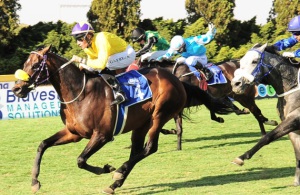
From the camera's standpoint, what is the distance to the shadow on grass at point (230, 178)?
7637mm

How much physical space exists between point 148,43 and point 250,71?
4534mm

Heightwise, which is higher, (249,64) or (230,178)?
(249,64)

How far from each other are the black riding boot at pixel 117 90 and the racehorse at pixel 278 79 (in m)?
1.32

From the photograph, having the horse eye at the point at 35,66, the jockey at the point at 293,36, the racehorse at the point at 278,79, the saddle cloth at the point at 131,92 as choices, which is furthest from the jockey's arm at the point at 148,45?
the horse eye at the point at 35,66

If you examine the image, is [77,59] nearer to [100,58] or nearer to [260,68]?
[100,58]

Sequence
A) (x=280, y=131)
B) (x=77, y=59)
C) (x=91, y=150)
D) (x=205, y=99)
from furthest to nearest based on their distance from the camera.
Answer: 1. (x=205, y=99)
2. (x=77, y=59)
3. (x=91, y=150)
4. (x=280, y=131)

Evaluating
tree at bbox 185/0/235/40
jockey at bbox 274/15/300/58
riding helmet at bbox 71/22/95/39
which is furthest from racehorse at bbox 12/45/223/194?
tree at bbox 185/0/235/40

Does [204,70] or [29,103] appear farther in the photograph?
[29,103]

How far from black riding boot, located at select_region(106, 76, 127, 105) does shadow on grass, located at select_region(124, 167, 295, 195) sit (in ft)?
3.58

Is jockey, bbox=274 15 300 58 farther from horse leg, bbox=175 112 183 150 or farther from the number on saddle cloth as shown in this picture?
horse leg, bbox=175 112 183 150

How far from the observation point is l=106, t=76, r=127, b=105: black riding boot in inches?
291

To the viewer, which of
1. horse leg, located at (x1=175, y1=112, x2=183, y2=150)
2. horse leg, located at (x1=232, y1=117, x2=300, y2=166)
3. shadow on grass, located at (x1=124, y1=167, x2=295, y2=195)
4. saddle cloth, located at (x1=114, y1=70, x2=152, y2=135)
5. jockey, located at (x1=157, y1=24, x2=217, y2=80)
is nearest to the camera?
horse leg, located at (x1=232, y1=117, x2=300, y2=166)

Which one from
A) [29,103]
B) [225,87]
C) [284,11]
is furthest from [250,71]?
[284,11]

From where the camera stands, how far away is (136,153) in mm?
7992
